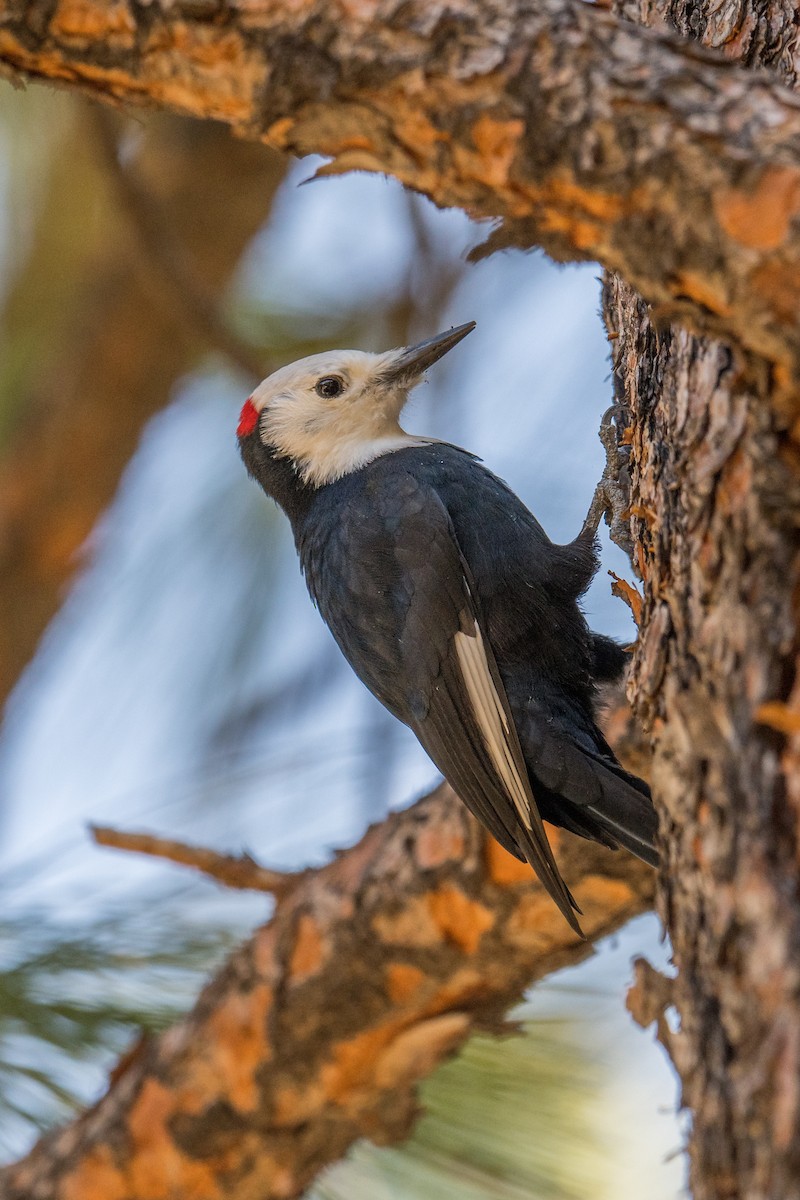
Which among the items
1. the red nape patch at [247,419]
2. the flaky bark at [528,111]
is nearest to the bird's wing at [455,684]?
the red nape patch at [247,419]

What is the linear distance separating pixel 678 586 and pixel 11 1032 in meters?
1.65

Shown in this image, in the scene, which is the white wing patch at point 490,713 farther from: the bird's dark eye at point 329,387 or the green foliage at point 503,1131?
the bird's dark eye at point 329,387

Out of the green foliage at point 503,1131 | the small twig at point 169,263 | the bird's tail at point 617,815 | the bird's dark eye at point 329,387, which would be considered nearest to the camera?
the bird's tail at point 617,815

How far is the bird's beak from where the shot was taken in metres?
2.64

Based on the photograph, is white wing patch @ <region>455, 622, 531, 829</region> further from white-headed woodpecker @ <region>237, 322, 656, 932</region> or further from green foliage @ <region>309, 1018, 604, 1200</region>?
green foliage @ <region>309, 1018, 604, 1200</region>

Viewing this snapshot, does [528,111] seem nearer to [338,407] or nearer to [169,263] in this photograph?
[338,407]

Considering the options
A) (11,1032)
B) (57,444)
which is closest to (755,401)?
(11,1032)

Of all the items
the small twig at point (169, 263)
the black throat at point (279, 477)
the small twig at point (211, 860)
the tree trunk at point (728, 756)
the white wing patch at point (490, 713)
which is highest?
the small twig at point (169, 263)

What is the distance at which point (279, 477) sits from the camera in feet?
9.45

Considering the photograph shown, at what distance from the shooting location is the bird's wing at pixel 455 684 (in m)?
1.97

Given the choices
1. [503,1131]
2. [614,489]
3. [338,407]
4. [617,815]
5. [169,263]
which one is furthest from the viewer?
[169,263]

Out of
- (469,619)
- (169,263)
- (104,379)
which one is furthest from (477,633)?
(104,379)

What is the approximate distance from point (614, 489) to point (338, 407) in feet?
3.04

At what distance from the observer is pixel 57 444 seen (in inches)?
146
